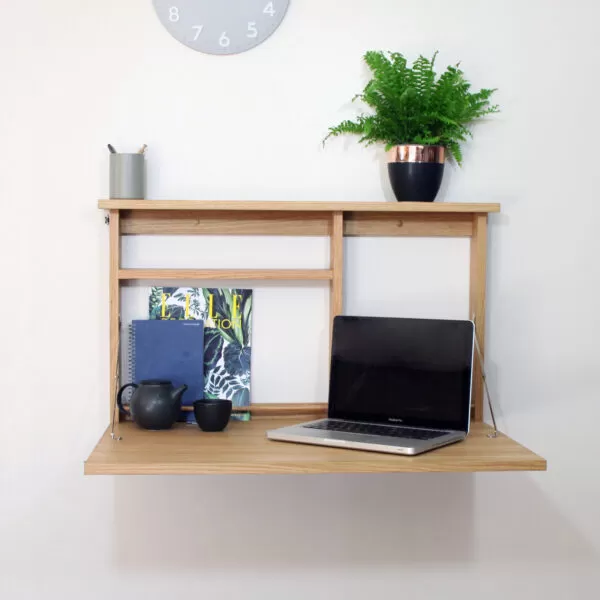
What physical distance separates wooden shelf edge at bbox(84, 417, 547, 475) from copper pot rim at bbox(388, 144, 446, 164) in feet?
2.26

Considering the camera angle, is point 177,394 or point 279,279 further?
point 279,279

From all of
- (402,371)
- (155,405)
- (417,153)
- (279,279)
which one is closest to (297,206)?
(279,279)

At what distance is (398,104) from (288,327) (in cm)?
63

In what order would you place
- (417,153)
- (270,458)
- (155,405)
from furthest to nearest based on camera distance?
1. (417,153)
2. (155,405)
3. (270,458)

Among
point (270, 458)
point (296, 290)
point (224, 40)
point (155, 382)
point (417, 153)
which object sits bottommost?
point (270, 458)

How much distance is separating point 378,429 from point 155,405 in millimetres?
521

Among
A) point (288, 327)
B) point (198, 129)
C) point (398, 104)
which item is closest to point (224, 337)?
point (288, 327)

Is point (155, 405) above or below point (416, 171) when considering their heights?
below

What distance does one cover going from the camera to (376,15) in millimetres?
2193

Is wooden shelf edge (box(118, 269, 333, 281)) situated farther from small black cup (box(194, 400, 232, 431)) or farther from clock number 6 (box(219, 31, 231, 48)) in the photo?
clock number 6 (box(219, 31, 231, 48))

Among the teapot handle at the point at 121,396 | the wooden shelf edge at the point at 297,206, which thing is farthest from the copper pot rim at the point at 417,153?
the teapot handle at the point at 121,396

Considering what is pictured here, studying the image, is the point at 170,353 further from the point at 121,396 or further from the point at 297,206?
the point at 297,206

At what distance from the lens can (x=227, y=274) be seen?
2115 millimetres

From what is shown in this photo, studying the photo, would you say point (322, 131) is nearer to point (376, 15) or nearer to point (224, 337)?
point (376, 15)
